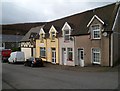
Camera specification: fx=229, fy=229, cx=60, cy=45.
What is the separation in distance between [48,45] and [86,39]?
10.3m

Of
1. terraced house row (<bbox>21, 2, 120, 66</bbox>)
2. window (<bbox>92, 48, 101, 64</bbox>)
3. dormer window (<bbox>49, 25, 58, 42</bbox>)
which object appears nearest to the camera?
terraced house row (<bbox>21, 2, 120, 66</bbox>)

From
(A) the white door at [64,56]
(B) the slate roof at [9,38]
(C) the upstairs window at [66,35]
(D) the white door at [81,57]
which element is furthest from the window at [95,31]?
(B) the slate roof at [9,38]

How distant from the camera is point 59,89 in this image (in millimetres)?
12789

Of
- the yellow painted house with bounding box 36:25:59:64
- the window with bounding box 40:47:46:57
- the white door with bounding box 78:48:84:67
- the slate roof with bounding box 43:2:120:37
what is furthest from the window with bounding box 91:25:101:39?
the window with bounding box 40:47:46:57

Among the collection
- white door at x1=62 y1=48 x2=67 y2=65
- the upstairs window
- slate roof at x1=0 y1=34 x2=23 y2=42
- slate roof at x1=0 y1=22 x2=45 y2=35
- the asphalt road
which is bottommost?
the asphalt road

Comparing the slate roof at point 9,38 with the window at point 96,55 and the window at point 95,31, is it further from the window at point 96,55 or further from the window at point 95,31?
the window at point 96,55

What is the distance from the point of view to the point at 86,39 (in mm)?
29094

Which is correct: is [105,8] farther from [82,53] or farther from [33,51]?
[33,51]

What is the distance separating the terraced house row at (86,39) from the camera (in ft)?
86.5

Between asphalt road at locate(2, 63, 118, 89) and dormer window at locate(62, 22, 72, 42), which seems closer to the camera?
asphalt road at locate(2, 63, 118, 89)

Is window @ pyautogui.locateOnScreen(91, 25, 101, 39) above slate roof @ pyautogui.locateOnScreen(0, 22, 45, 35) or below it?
below

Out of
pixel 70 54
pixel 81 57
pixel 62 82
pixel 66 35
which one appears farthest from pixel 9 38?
pixel 62 82

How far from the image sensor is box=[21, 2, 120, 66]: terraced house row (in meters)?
26.4

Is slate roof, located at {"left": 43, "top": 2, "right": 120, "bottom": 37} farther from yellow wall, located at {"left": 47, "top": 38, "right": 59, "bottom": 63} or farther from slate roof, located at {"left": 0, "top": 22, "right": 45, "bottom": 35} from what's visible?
slate roof, located at {"left": 0, "top": 22, "right": 45, "bottom": 35}
